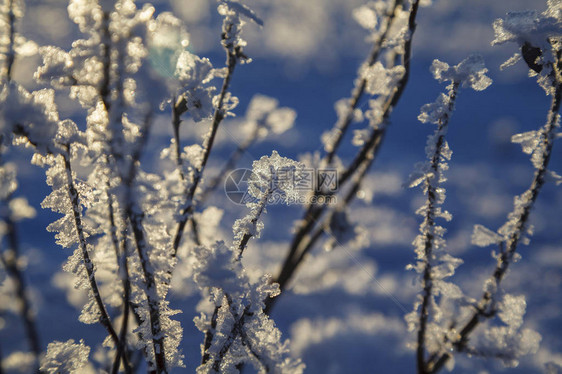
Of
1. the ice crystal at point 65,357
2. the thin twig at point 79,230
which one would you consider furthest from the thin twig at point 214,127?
the ice crystal at point 65,357

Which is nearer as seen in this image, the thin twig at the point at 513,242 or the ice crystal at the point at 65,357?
the thin twig at the point at 513,242

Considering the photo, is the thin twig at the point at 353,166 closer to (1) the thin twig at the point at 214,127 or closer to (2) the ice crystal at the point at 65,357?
(1) the thin twig at the point at 214,127

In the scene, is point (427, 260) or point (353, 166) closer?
point (353, 166)

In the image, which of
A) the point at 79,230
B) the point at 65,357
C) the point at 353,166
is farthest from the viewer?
the point at 65,357

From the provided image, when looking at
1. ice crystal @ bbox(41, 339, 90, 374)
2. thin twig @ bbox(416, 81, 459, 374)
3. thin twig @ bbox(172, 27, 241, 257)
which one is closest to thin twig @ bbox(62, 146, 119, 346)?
ice crystal @ bbox(41, 339, 90, 374)

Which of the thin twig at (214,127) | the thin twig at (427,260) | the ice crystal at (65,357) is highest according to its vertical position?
the thin twig at (214,127)

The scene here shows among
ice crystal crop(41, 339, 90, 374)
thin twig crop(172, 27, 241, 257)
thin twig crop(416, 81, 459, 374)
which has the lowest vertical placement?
ice crystal crop(41, 339, 90, 374)

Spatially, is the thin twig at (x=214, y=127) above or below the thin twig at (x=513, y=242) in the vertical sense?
above

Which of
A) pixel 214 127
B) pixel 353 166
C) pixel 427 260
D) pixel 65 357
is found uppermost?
pixel 214 127

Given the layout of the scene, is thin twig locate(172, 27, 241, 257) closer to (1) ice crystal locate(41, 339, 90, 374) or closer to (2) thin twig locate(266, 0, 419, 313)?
(2) thin twig locate(266, 0, 419, 313)

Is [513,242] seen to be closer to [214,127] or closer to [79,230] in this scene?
[214,127]

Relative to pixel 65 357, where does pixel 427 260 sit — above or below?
above

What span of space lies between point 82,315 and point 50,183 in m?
0.42

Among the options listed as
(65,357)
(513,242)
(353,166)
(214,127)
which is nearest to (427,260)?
(513,242)
